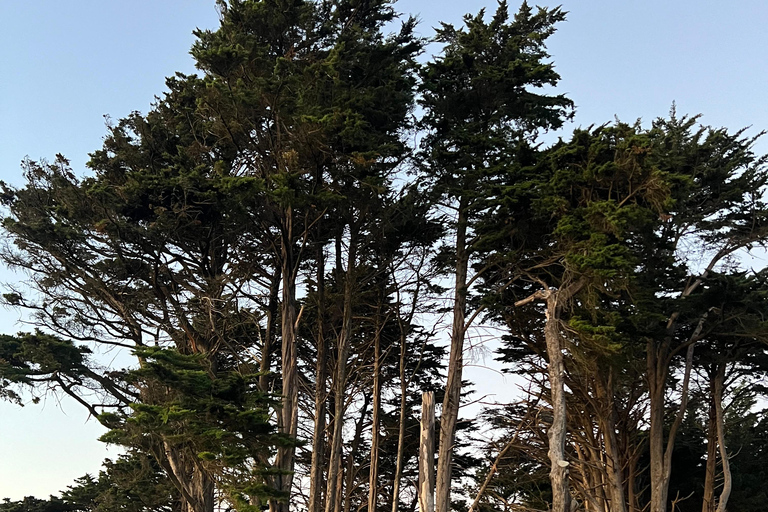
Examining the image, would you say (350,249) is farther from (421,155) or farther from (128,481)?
(128,481)

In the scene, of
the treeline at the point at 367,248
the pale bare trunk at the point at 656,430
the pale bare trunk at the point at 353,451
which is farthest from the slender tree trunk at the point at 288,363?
the pale bare trunk at the point at 656,430

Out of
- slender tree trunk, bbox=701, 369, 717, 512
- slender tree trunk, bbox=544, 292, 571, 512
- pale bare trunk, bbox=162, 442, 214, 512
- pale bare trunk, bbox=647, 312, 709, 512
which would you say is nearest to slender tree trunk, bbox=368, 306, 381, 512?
pale bare trunk, bbox=162, 442, 214, 512

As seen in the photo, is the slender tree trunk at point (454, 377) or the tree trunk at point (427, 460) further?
the slender tree trunk at point (454, 377)

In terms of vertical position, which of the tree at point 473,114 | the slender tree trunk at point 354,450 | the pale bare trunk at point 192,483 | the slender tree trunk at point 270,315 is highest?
the tree at point 473,114

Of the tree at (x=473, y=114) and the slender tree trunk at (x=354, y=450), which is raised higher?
the tree at (x=473, y=114)

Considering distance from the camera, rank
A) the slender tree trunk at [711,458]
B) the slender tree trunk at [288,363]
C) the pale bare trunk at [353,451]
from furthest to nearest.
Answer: the pale bare trunk at [353,451] → the slender tree trunk at [711,458] → the slender tree trunk at [288,363]

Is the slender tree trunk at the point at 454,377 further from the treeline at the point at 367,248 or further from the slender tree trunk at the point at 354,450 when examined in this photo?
the slender tree trunk at the point at 354,450

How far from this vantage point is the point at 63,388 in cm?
1365

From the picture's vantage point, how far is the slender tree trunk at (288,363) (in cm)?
1309

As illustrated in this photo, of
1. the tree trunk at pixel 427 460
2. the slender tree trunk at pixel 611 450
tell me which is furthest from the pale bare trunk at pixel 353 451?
the tree trunk at pixel 427 460

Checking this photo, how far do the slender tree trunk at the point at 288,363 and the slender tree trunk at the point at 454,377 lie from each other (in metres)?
2.87

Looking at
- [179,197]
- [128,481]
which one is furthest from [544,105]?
[128,481]

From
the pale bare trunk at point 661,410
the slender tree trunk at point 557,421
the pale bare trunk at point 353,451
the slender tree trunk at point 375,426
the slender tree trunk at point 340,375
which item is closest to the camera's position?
the slender tree trunk at point 557,421

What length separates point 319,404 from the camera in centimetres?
1449
